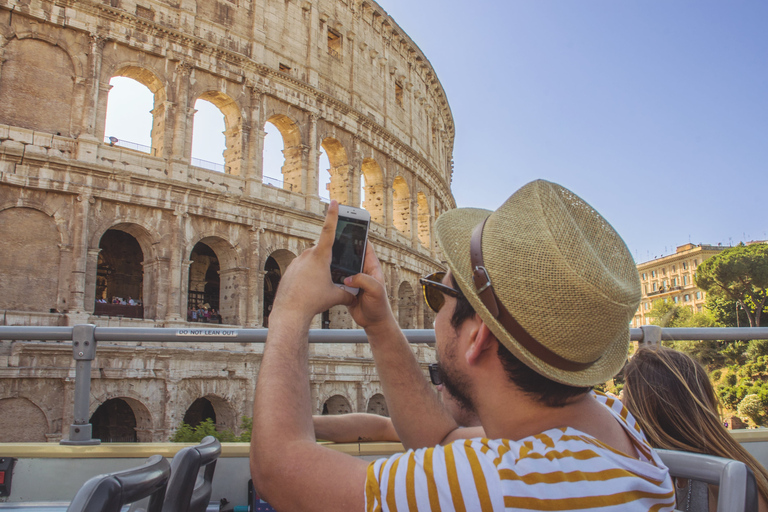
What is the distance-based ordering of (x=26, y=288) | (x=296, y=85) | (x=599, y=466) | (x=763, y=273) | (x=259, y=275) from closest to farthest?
(x=599, y=466)
(x=26, y=288)
(x=259, y=275)
(x=296, y=85)
(x=763, y=273)

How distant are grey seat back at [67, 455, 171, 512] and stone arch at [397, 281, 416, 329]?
23.3 metres

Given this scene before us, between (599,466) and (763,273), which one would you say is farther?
(763,273)

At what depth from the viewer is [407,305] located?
24.9m

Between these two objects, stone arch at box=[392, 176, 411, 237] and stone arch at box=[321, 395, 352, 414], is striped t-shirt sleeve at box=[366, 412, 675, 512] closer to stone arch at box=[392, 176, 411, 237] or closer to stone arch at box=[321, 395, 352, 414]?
stone arch at box=[321, 395, 352, 414]

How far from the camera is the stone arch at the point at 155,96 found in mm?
16875

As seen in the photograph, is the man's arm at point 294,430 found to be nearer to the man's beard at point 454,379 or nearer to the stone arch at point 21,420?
the man's beard at point 454,379

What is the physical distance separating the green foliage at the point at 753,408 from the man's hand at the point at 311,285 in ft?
103

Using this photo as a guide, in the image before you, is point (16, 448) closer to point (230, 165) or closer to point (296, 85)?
point (230, 165)

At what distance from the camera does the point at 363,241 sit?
164 cm

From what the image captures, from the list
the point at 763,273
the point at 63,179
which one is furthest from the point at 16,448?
the point at 763,273

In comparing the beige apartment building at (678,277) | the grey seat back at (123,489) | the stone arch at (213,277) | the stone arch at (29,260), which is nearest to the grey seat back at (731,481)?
the grey seat back at (123,489)

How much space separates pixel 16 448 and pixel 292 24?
67.5 feet

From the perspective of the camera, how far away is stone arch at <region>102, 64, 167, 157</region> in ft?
55.4

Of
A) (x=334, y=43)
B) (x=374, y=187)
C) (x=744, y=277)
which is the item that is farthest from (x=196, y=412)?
(x=744, y=277)
